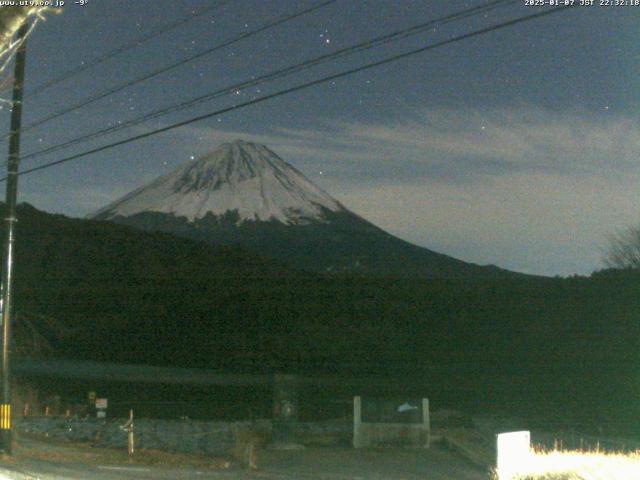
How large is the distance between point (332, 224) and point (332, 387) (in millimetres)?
114585

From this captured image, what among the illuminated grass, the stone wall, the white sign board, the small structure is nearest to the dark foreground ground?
the small structure

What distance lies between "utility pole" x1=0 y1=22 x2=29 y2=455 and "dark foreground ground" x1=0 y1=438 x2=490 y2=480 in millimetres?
855

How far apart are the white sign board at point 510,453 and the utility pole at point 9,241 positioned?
980cm

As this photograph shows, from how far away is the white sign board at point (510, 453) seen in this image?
12500 millimetres

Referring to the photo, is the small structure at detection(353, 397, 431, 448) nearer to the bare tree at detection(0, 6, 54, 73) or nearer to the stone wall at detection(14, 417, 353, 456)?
the stone wall at detection(14, 417, 353, 456)

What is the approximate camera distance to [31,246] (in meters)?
88.8

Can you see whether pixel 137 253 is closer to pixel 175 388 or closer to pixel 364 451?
pixel 175 388

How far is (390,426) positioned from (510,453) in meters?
10.7

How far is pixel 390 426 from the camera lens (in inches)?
916

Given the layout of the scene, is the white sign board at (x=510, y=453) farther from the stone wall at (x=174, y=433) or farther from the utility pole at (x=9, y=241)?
the utility pole at (x=9, y=241)

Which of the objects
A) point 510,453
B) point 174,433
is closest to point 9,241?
point 510,453

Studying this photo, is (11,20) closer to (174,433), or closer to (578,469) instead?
(578,469)

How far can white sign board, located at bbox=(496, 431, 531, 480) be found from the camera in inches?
492

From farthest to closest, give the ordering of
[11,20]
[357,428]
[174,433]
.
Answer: [174,433] → [357,428] → [11,20]
